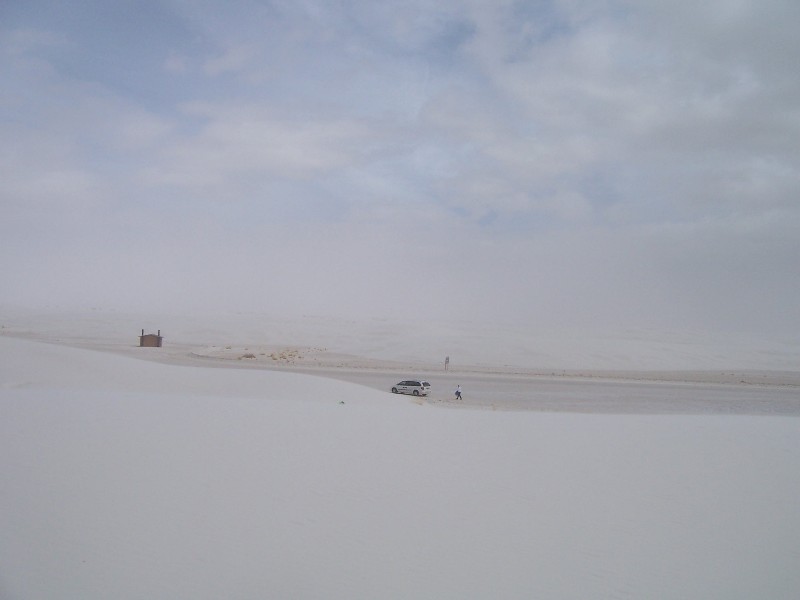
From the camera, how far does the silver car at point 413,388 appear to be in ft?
93.2

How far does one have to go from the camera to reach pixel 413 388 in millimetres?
28625

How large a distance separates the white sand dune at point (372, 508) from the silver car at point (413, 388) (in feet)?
50.0

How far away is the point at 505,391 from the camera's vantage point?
30.9 metres

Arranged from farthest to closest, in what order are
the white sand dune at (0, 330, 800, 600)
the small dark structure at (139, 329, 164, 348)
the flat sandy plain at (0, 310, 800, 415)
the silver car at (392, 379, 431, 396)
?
the small dark structure at (139, 329, 164, 348)
the flat sandy plain at (0, 310, 800, 415)
the silver car at (392, 379, 431, 396)
the white sand dune at (0, 330, 800, 600)

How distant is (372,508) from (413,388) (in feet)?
70.2

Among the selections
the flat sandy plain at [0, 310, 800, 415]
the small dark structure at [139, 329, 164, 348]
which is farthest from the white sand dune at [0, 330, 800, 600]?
the small dark structure at [139, 329, 164, 348]

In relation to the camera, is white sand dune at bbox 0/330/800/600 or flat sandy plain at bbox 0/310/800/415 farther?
flat sandy plain at bbox 0/310/800/415

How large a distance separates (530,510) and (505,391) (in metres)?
23.7

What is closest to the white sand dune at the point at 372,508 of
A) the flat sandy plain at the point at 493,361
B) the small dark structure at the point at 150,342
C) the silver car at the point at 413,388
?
the flat sandy plain at the point at 493,361

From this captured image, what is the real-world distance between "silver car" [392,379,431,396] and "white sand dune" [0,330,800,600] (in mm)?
15234

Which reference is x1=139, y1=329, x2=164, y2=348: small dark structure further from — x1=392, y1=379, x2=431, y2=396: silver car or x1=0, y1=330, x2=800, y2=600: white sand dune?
x1=0, y1=330, x2=800, y2=600: white sand dune

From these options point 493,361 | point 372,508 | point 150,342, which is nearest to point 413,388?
point 372,508

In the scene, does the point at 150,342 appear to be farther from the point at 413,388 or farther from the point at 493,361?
the point at 493,361

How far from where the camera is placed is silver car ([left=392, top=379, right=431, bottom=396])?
28406 millimetres
